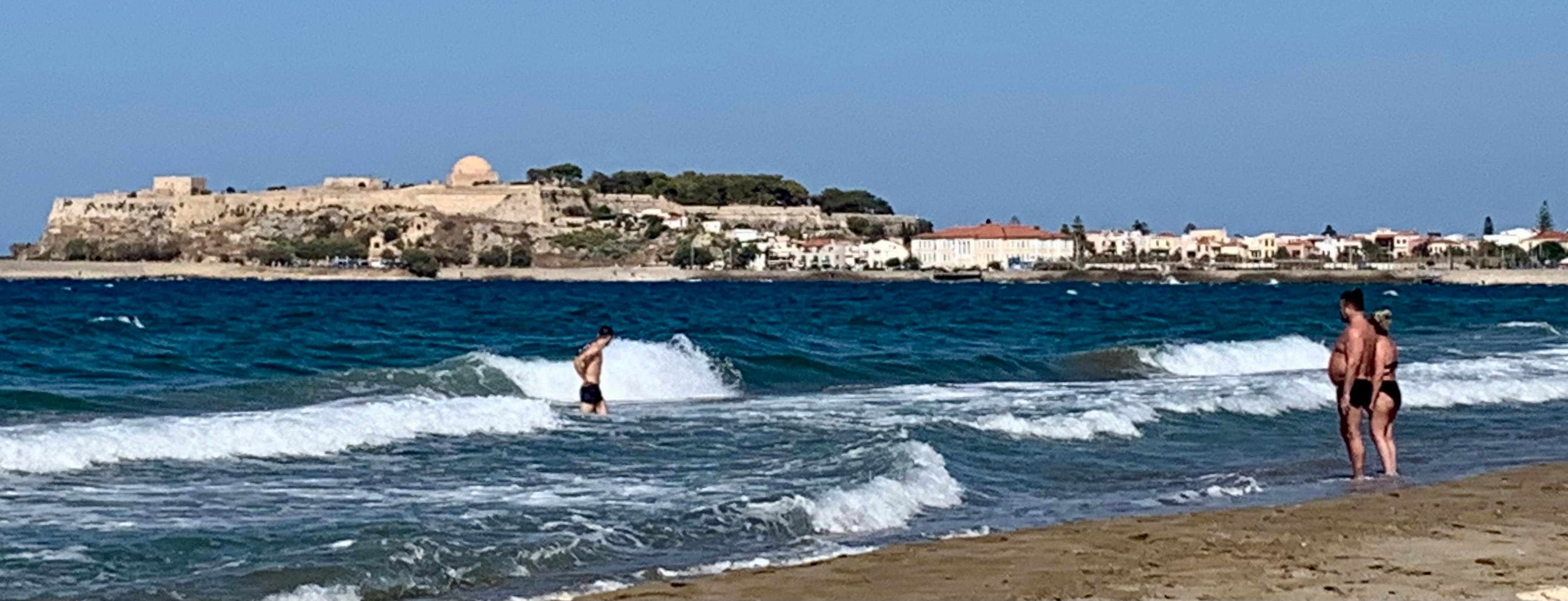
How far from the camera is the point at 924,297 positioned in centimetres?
7444

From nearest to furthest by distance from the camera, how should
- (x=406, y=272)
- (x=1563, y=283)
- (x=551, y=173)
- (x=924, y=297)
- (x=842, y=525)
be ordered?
(x=842, y=525)
(x=924, y=297)
(x=1563, y=283)
(x=406, y=272)
(x=551, y=173)

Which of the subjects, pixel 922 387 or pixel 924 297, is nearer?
pixel 922 387

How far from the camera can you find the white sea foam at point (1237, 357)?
96.6 feet

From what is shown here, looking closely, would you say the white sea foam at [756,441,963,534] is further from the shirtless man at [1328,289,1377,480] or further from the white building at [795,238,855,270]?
the white building at [795,238,855,270]

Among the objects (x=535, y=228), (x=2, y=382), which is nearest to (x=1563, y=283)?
(x=535, y=228)

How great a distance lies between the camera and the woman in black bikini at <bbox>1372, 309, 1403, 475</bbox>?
43.8 feet

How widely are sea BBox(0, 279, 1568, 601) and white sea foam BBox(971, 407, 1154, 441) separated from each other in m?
0.04

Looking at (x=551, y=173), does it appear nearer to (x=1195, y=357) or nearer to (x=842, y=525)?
(x=1195, y=357)

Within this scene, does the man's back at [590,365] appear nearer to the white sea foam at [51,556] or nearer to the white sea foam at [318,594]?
the white sea foam at [51,556]

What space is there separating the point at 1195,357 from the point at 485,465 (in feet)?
61.3

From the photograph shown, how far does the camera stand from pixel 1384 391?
44.1 ft

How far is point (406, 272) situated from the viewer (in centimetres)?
14375

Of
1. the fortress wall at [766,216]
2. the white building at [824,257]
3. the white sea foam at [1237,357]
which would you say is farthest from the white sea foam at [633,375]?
the fortress wall at [766,216]

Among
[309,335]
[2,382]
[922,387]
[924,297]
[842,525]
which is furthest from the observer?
[924,297]
